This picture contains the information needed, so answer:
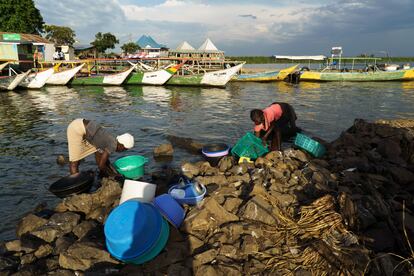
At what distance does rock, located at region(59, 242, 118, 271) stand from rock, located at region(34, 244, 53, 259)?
0.52m

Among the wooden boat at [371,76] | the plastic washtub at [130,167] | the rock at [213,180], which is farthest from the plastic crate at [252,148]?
the wooden boat at [371,76]

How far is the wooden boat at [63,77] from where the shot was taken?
2780 centimetres

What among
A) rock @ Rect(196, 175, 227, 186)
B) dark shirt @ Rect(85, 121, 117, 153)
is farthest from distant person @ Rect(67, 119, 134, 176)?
rock @ Rect(196, 175, 227, 186)

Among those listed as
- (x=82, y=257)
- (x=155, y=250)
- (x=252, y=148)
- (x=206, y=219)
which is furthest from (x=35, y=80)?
(x=155, y=250)

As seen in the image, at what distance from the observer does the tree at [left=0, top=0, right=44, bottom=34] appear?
39.6 metres

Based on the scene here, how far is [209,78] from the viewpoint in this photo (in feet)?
89.8

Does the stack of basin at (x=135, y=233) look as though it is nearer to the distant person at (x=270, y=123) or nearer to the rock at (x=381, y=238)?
the rock at (x=381, y=238)

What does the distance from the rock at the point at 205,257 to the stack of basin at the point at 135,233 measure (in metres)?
0.42

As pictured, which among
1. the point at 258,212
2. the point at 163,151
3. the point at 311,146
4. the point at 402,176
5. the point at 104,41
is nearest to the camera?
the point at 258,212

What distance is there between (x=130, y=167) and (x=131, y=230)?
10.0 ft

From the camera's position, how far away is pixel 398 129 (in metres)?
8.85

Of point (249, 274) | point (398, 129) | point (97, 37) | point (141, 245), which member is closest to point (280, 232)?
point (249, 274)

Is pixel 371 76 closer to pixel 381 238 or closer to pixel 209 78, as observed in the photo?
→ pixel 209 78

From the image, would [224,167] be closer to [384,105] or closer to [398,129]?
[398,129]
